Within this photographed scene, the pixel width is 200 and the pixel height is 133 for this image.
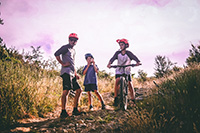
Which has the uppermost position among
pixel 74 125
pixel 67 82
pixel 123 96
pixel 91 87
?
pixel 67 82

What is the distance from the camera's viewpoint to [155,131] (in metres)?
2.33

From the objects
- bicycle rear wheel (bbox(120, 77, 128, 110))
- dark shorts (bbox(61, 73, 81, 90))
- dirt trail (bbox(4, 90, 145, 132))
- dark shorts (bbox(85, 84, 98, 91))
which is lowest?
dirt trail (bbox(4, 90, 145, 132))

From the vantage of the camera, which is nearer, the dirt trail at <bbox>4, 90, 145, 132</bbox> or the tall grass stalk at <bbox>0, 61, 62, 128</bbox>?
the dirt trail at <bbox>4, 90, 145, 132</bbox>

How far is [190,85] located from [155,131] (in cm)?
199

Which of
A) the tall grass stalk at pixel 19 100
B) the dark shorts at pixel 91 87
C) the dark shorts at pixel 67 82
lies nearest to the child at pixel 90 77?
the dark shorts at pixel 91 87

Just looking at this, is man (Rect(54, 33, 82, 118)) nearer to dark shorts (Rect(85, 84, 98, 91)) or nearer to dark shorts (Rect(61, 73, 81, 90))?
dark shorts (Rect(61, 73, 81, 90))

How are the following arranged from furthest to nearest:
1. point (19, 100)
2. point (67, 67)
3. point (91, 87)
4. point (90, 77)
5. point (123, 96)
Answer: point (90, 77) → point (91, 87) → point (123, 96) → point (67, 67) → point (19, 100)

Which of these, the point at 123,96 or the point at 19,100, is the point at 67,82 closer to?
the point at 19,100

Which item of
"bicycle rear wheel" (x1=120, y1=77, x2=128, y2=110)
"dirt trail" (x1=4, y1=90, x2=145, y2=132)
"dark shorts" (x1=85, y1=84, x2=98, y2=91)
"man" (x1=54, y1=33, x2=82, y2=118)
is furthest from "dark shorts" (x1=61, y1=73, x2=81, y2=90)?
"bicycle rear wheel" (x1=120, y1=77, x2=128, y2=110)

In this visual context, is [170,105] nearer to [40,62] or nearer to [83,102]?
[83,102]

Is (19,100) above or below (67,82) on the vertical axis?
below

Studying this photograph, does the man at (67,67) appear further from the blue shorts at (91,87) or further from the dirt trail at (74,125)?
the blue shorts at (91,87)

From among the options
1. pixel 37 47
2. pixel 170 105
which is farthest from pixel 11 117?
pixel 37 47

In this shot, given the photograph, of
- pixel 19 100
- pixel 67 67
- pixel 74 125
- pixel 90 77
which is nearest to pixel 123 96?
pixel 90 77
